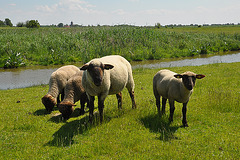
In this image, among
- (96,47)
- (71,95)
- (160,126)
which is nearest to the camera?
(160,126)

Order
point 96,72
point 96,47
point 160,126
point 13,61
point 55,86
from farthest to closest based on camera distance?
point 96,47
point 13,61
point 55,86
point 160,126
point 96,72

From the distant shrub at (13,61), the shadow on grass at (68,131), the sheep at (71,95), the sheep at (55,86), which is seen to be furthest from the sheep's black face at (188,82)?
the distant shrub at (13,61)

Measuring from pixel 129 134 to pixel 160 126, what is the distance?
1.19 m

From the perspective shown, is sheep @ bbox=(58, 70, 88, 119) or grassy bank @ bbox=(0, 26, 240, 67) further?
grassy bank @ bbox=(0, 26, 240, 67)

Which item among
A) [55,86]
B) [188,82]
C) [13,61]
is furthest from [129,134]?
[13,61]

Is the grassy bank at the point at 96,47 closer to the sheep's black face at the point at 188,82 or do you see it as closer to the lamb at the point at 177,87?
the lamb at the point at 177,87

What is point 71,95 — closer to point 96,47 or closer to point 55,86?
point 55,86

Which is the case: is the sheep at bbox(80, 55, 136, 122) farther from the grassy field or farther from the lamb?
the lamb

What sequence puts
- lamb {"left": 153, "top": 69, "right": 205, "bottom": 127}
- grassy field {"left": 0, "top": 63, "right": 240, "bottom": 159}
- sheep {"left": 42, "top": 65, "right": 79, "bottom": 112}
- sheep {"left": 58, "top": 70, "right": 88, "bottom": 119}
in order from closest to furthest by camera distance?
1. grassy field {"left": 0, "top": 63, "right": 240, "bottom": 159}
2. lamb {"left": 153, "top": 69, "right": 205, "bottom": 127}
3. sheep {"left": 58, "top": 70, "right": 88, "bottom": 119}
4. sheep {"left": 42, "top": 65, "right": 79, "bottom": 112}

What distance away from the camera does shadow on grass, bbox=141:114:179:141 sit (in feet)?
21.2

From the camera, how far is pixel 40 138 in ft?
22.1

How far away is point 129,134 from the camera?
6672 millimetres

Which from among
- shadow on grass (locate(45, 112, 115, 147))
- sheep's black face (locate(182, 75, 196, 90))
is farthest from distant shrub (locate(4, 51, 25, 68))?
sheep's black face (locate(182, 75, 196, 90))

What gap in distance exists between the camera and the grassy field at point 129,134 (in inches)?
223
